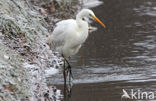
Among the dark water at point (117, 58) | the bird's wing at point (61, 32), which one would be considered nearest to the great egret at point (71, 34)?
the bird's wing at point (61, 32)

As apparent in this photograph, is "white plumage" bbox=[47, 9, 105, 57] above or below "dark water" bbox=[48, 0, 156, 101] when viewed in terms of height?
above

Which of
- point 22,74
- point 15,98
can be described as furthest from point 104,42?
point 15,98

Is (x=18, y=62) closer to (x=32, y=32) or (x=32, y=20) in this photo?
(x=32, y=32)

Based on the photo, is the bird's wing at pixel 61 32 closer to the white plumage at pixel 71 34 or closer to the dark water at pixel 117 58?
the white plumage at pixel 71 34

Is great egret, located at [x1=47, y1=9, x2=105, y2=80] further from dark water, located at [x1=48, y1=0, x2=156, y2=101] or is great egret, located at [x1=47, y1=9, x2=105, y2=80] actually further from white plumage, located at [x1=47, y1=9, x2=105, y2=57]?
dark water, located at [x1=48, y1=0, x2=156, y2=101]

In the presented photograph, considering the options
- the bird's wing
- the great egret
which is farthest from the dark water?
the bird's wing

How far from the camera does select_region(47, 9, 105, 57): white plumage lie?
8.23m

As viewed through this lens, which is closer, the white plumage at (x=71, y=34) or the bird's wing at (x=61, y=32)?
the white plumage at (x=71, y=34)

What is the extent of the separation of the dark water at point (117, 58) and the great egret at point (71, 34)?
64 cm

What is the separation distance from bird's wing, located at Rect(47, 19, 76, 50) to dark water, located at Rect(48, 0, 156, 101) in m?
0.77

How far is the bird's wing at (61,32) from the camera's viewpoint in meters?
8.48

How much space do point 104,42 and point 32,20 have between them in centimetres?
231

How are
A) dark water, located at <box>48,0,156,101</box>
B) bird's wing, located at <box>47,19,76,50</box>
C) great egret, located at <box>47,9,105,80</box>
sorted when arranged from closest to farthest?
dark water, located at <box>48,0,156,101</box> < great egret, located at <box>47,9,105,80</box> < bird's wing, located at <box>47,19,76,50</box>

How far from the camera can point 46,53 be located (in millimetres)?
9953
